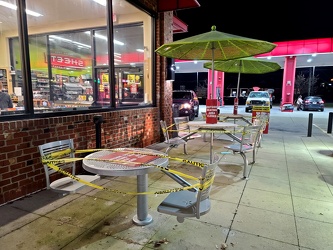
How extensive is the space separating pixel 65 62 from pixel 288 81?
1721cm

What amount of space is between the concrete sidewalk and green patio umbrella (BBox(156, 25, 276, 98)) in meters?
2.16

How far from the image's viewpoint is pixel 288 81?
60.6ft

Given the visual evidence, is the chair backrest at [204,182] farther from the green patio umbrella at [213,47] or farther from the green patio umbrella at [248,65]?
the green patio umbrella at [248,65]

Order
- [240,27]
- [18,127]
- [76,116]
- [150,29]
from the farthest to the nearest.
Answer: [240,27] < [150,29] < [76,116] < [18,127]

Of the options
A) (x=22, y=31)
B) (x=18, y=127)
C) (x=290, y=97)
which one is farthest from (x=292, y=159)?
(x=290, y=97)

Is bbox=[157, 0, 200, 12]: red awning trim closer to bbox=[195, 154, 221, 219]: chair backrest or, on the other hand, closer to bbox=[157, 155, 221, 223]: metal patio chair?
bbox=[157, 155, 221, 223]: metal patio chair

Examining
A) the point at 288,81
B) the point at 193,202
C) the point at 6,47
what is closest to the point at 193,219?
the point at 193,202

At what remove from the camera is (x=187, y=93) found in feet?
42.1

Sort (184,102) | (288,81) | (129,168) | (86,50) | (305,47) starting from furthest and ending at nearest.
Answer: (288,81) < (305,47) < (184,102) < (86,50) < (129,168)

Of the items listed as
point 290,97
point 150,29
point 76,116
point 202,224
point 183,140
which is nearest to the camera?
point 202,224

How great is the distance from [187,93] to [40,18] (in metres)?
7.98

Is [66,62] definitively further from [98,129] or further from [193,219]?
[193,219]

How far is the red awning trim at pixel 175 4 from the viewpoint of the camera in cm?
585

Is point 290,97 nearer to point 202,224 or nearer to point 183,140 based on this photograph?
point 183,140
